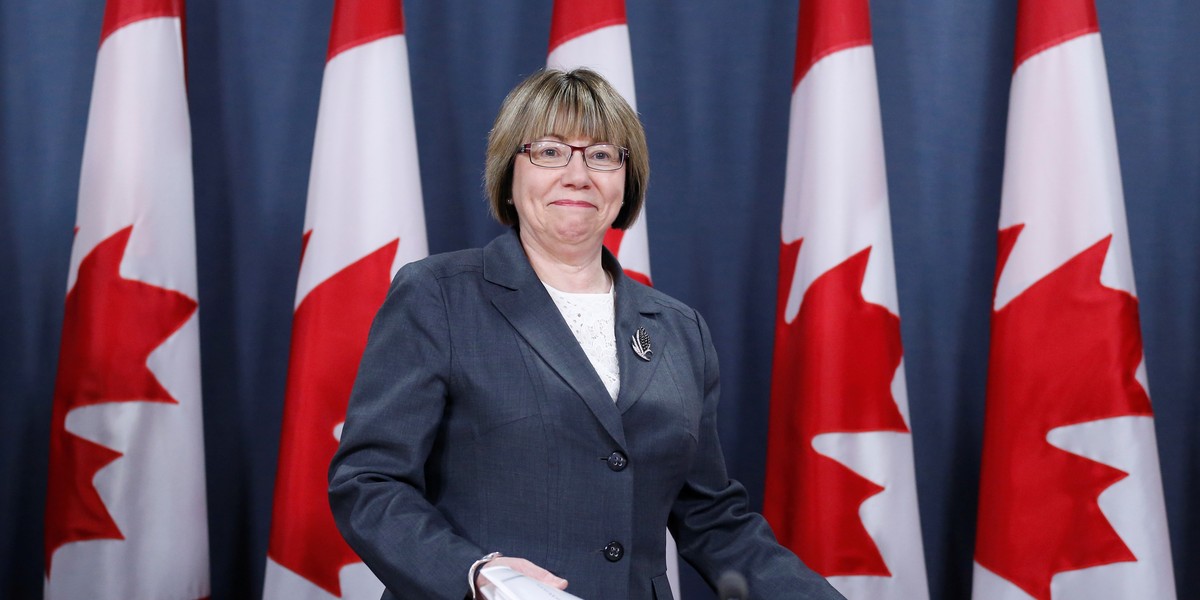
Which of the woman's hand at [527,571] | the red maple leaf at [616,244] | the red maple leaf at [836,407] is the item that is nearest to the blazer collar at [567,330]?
the woman's hand at [527,571]

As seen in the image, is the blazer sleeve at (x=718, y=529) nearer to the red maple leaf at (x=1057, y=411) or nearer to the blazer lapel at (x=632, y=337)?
the blazer lapel at (x=632, y=337)

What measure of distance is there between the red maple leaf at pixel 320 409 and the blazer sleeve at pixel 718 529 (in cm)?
106

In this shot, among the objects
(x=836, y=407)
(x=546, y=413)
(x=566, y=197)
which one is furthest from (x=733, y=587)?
(x=836, y=407)

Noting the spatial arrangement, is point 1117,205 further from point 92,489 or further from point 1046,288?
point 92,489

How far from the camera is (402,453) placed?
1209mm

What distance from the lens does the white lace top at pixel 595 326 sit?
1.39m

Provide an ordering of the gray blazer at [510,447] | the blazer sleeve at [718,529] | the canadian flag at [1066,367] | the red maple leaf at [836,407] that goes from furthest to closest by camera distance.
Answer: the red maple leaf at [836,407]
the canadian flag at [1066,367]
the blazer sleeve at [718,529]
the gray blazer at [510,447]

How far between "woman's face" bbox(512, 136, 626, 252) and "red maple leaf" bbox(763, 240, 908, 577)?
3.46 ft

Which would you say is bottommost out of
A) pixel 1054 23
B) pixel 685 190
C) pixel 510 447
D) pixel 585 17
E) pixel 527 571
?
pixel 527 571

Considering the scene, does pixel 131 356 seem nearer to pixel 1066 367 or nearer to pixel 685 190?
pixel 685 190

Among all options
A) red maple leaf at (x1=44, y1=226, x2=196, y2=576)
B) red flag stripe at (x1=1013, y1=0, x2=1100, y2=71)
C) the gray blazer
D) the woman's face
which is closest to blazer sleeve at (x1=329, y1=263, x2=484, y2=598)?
the gray blazer

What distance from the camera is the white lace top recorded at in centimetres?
139

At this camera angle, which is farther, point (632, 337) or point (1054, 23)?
point (1054, 23)

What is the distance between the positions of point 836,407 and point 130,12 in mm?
1783
